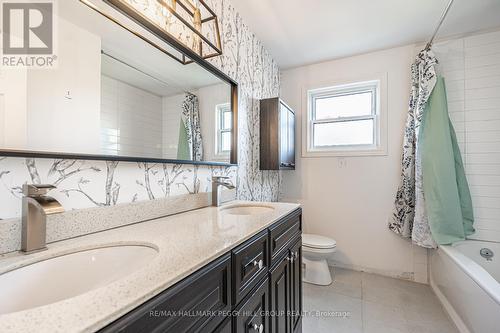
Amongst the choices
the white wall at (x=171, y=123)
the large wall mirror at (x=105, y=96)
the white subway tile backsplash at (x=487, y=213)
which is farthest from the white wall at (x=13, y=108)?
the white subway tile backsplash at (x=487, y=213)

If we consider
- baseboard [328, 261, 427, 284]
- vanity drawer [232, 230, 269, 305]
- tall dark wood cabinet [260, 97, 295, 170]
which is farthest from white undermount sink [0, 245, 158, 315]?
baseboard [328, 261, 427, 284]

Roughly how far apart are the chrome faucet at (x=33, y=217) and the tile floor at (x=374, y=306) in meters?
1.65

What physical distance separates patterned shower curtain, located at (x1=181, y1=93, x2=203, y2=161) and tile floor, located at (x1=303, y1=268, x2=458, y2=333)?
145cm

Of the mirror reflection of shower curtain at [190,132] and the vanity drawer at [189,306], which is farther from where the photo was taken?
the mirror reflection of shower curtain at [190,132]

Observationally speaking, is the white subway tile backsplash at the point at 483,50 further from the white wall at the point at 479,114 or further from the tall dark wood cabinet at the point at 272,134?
the tall dark wood cabinet at the point at 272,134

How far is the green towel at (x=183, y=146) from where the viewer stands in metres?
1.24

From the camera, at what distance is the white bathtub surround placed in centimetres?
62

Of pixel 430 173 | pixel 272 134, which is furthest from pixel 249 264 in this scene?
pixel 430 173

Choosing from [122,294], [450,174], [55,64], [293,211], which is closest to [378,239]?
[450,174]

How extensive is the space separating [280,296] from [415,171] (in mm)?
1841

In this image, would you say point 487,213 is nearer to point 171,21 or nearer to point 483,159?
point 483,159

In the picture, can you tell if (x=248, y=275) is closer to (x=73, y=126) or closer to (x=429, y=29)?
(x=73, y=126)

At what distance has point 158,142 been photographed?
1115 mm

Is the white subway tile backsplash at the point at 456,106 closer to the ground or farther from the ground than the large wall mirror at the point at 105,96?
farther from the ground
